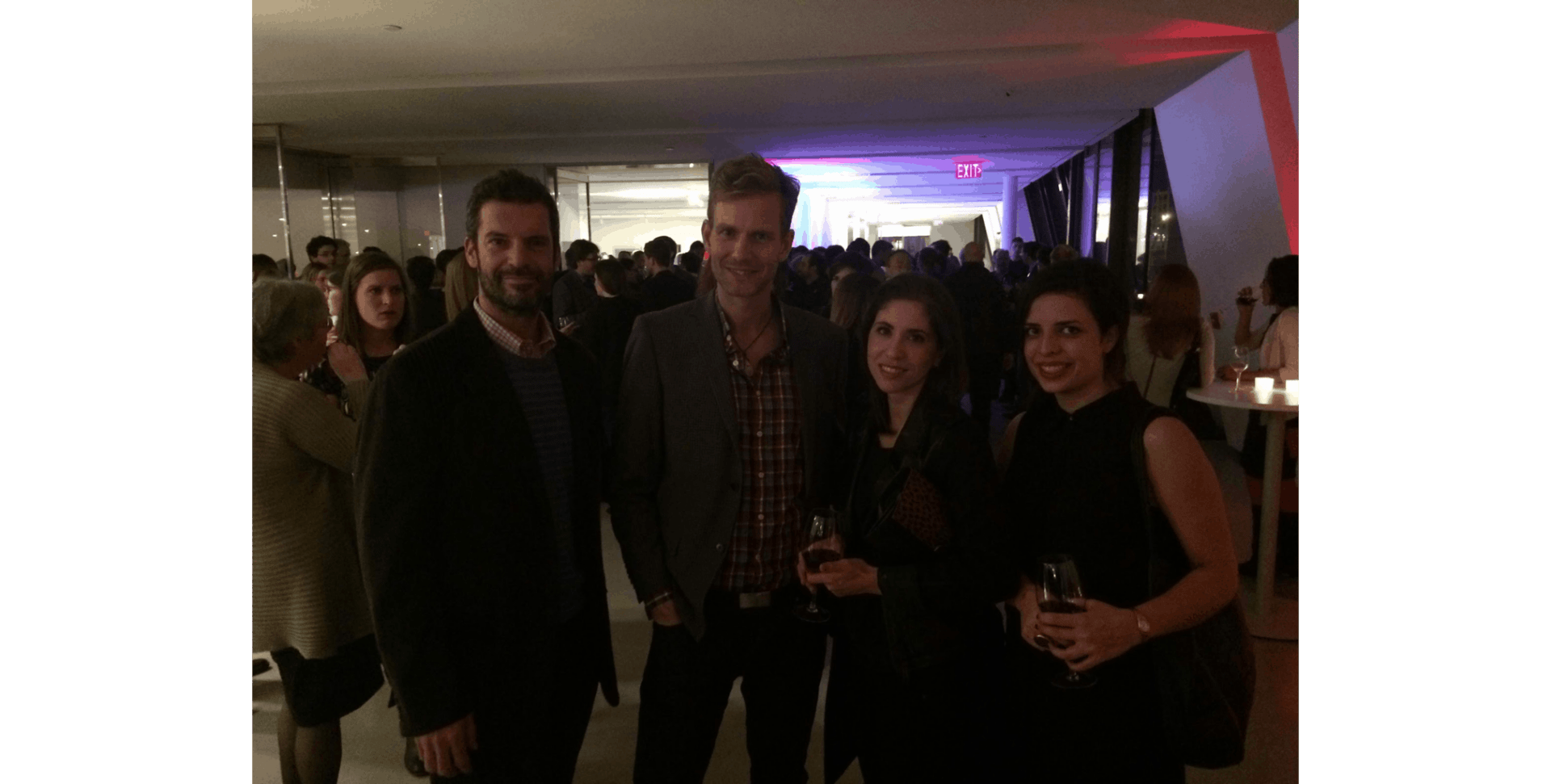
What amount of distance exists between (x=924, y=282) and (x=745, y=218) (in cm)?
41

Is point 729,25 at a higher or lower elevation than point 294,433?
higher

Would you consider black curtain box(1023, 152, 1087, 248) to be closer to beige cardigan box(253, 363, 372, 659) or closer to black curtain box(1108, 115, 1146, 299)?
black curtain box(1108, 115, 1146, 299)

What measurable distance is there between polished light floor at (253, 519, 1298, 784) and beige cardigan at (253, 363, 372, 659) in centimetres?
100

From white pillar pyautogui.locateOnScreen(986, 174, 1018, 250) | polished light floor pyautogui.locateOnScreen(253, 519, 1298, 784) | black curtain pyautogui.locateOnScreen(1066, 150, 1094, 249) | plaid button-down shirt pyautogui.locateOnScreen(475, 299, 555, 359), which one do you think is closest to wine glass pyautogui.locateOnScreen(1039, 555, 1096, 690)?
plaid button-down shirt pyautogui.locateOnScreen(475, 299, 555, 359)

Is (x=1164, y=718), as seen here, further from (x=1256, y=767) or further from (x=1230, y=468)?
(x=1230, y=468)

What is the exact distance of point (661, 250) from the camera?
657 cm

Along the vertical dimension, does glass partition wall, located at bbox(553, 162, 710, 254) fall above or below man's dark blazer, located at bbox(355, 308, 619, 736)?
above

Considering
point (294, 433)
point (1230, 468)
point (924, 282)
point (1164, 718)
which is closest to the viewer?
point (1164, 718)

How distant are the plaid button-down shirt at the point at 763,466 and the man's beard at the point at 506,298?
0.42 meters

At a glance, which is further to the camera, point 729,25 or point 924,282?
point 729,25

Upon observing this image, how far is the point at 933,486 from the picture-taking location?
1646 millimetres

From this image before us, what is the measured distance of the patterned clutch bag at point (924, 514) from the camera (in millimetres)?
1642

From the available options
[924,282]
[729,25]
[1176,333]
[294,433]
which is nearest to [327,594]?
[294,433]

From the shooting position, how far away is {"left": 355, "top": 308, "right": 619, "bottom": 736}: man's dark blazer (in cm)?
148
